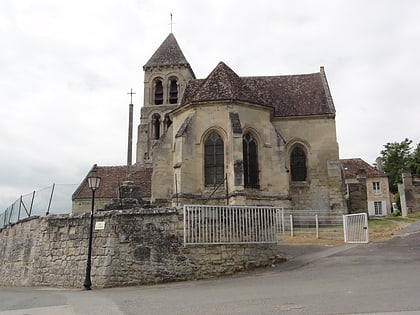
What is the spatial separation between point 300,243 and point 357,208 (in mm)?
13255

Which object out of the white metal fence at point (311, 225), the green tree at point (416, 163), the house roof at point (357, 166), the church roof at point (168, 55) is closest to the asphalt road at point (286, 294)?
the white metal fence at point (311, 225)

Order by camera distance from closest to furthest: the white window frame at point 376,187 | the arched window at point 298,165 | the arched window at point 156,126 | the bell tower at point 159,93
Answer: the arched window at point 298,165 < the bell tower at point 159,93 < the arched window at point 156,126 < the white window frame at point 376,187

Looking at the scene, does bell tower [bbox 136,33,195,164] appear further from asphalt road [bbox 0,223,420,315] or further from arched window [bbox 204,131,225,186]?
asphalt road [bbox 0,223,420,315]

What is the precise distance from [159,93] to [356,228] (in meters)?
31.3

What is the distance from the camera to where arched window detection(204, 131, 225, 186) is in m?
23.7

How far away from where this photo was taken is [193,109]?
2470 centimetres

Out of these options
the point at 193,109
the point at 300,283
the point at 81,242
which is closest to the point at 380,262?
the point at 300,283

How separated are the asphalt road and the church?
7.95m

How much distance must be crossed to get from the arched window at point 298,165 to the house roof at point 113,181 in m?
11.3

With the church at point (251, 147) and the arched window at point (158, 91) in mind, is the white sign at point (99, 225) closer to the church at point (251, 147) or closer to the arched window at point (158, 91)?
the church at point (251, 147)

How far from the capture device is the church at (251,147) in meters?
23.4

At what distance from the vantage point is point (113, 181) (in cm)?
3575

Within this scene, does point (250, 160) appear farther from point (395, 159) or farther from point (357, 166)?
point (395, 159)

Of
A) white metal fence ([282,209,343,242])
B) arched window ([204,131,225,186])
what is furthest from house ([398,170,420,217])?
arched window ([204,131,225,186])
